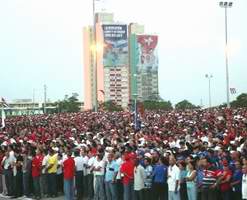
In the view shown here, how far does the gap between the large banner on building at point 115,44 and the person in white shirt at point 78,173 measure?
4107 inches

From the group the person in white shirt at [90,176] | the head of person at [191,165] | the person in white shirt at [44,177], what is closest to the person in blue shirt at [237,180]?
the head of person at [191,165]

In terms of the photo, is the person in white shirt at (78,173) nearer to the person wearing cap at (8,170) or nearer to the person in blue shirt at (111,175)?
the person in blue shirt at (111,175)

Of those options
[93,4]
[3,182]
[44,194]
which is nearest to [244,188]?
[44,194]

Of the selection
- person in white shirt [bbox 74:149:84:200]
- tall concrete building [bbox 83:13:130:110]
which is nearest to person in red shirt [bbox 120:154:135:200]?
person in white shirt [bbox 74:149:84:200]

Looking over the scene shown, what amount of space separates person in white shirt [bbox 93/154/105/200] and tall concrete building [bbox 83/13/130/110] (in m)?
103

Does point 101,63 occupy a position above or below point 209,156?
above

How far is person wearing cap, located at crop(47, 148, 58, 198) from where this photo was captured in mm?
18781

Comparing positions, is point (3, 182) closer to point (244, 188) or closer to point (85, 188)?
point (85, 188)

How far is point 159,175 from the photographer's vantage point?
14992 millimetres

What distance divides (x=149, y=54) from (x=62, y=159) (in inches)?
4649

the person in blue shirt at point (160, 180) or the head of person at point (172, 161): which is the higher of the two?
the head of person at point (172, 161)

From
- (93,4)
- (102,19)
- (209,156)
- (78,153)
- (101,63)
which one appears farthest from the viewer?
(102,19)

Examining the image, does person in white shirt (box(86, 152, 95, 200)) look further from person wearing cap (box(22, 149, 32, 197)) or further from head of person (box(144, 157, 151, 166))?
person wearing cap (box(22, 149, 32, 197))

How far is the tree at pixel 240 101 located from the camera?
66662mm
